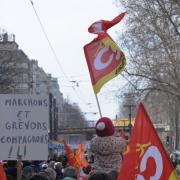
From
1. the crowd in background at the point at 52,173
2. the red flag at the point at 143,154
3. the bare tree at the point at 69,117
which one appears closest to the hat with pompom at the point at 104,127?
the crowd in background at the point at 52,173

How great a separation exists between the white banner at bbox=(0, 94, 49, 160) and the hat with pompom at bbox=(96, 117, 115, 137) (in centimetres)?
73

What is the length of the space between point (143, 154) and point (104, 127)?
111 inches

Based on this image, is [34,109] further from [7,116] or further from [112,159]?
[112,159]

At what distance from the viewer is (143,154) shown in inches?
192

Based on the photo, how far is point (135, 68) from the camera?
41.3m

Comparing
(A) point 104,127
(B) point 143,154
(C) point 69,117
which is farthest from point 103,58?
(C) point 69,117

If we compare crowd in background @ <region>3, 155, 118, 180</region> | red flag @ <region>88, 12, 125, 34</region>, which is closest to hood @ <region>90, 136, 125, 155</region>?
crowd in background @ <region>3, 155, 118, 180</region>

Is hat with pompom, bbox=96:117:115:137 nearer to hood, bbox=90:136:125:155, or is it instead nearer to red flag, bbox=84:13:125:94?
hood, bbox=90:136:125:155

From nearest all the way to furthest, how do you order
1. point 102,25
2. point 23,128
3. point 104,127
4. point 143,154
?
point 143,154
point 23,128
point 104,127
point 102,25

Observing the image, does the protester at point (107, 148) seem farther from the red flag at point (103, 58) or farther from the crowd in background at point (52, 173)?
the red flag at point (103, 58)

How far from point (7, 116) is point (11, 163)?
9.66ft

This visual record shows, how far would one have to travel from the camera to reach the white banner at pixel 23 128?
272 inches

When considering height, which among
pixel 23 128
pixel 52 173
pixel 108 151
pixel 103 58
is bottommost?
pixel 52 173

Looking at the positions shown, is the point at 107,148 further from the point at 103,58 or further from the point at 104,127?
the point at 103,58
